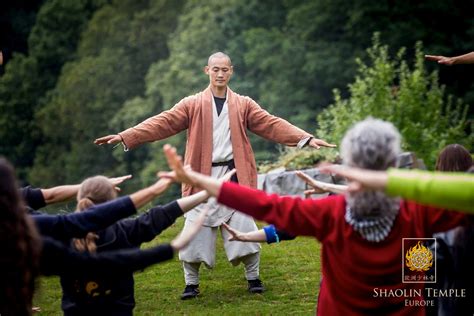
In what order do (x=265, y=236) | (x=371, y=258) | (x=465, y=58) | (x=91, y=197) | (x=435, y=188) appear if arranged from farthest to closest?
1. (x=465, y=58)
2. (x=265, y=236)
3. (x=91, y=197)
4. (x=371, y=258)
5. (x=435, y=188)

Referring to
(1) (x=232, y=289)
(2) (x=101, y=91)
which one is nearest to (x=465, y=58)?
(1) (x=232, y=289)

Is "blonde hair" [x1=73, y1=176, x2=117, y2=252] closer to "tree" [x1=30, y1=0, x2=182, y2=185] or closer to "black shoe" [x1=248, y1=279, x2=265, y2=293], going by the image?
"black shoe" [x1=248, y1=279, x2=265, y2=293]

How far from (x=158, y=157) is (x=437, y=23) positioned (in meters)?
11.3

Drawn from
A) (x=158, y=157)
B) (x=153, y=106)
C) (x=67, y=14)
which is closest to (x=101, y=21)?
(x=67, y=14)

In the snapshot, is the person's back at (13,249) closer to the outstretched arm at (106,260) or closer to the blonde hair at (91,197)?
the outstretched arm at (106,260)

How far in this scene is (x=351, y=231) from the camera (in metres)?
4.10

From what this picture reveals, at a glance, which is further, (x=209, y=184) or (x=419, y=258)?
(x=419, y=258)

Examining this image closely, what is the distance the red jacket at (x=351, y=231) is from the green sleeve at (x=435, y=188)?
427 millimetres

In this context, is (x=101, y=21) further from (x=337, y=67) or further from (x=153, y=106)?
(x=337, y=67)

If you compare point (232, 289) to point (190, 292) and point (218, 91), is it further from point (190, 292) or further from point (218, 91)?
point (218, 91)

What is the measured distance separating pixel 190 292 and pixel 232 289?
43 centimetres

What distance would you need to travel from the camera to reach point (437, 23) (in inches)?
1262

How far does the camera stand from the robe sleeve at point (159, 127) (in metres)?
7.58

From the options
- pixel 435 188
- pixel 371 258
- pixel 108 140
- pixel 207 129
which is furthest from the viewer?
pixel 207 129
